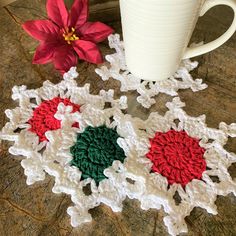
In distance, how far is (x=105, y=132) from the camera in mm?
502

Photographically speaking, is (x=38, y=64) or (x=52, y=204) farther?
(x=38, y=64)

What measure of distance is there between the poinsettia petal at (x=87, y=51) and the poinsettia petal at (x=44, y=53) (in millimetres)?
40

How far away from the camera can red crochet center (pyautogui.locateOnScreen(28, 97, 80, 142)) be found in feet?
1.67

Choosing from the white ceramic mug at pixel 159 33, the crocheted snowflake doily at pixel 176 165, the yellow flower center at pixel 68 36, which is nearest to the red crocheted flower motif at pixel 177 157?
the crocheted snowflake doily at pixel 176 165

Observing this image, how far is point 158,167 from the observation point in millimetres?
478

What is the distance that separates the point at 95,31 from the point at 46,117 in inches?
6.9

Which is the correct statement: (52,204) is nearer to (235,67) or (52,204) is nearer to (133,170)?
(133,170)

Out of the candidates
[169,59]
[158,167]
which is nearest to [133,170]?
[158,167]

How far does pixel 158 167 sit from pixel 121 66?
0.20 metres

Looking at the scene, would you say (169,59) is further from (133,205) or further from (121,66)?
(133,205)

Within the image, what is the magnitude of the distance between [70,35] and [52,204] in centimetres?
28

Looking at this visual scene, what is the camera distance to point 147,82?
1.90 ft

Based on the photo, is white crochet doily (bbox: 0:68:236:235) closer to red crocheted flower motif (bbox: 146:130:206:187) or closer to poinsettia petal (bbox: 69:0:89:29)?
red crocheted flower motif (bbox: 146:130:206:187)

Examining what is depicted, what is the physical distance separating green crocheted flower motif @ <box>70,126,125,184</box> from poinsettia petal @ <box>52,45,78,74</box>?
4.9 inches
